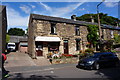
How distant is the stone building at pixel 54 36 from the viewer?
16312 millimetres

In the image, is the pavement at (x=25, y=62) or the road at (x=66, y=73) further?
the pavement at (x=25, y=62)

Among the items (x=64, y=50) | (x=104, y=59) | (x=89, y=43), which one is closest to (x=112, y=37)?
(x=89, y=43)

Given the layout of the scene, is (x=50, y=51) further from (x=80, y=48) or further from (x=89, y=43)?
(x=89, y=43)

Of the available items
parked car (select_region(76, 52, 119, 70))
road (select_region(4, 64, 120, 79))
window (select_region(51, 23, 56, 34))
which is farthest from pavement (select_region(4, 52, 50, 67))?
parked car (select_region(76, 52, 119, 70))

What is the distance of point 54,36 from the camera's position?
57.6ft

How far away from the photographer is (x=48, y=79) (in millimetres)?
6832

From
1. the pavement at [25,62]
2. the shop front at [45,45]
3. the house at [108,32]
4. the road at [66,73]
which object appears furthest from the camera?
the house at [108,32]

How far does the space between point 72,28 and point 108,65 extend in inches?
415

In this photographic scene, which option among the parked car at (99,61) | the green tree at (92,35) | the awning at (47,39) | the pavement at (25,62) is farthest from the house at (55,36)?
the parked car at (99,61)

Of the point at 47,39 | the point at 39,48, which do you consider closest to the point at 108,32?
the point at 47,39

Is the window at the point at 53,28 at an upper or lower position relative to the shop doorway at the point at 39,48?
upper

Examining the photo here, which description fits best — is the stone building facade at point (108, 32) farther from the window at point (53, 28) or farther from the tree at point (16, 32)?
the tree at point (16, 32)

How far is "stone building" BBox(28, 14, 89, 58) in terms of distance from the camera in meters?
16.3

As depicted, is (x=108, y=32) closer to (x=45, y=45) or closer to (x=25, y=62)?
(x=45, y=45)
